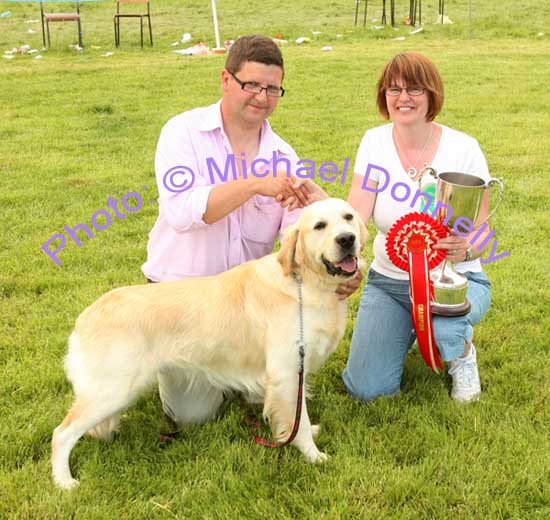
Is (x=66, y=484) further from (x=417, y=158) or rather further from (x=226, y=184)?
(x=417, y=158)

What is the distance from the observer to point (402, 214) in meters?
3.32

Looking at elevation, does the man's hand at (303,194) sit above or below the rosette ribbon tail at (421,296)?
above

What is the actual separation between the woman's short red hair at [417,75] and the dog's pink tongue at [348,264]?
118cm

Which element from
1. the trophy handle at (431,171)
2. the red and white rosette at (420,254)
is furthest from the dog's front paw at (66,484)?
Answer: the trophy handle at (431,171)

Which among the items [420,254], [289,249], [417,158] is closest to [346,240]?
[289,249]

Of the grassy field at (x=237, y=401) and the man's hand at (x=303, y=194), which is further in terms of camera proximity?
the man's hand at (x=303, y=194)

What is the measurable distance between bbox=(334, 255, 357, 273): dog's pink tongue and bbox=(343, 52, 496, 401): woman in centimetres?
67

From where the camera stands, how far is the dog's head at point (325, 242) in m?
2.47

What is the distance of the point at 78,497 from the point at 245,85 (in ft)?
6.41

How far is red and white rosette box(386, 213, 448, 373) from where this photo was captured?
2920mm

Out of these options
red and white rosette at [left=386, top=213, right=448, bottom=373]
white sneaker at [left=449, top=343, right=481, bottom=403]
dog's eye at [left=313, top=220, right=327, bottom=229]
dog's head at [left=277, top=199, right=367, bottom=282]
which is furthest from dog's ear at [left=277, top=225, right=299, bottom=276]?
white sneaker at [left=449, top=343, right=481, bottom=403]

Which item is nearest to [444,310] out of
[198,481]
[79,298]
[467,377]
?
[467,377]

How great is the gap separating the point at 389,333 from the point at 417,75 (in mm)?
1367

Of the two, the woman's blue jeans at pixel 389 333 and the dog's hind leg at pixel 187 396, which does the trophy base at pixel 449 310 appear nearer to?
the woman's blue jeans at pixel 389 333
